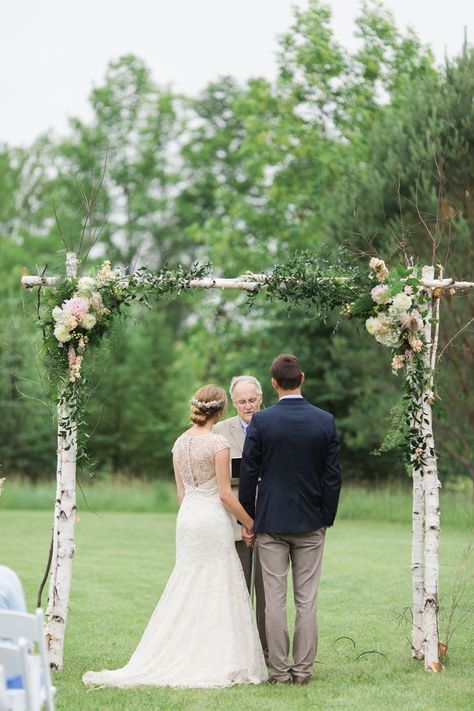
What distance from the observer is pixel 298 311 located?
24.8 metres

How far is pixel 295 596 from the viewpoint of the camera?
7539 millimetres

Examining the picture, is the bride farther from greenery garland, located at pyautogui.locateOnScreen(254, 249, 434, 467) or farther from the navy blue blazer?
greenery garland, located at pyautogui.locateOnScreen(254, 249, 434, 467)

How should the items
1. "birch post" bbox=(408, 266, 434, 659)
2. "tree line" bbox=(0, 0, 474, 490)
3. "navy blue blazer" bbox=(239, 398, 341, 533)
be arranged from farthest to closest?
"tree line" bbox=(0, 0, 474, 490) → "birch post" bbox=(408, 266, 434, 659) → "navy blue blazer" bbox=(239, 398, 341, 533)

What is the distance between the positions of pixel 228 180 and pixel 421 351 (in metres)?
29.2

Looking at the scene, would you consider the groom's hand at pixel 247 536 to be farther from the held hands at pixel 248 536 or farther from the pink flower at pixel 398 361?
the pink flower at pixel 398 361

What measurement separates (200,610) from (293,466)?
1.14 metres

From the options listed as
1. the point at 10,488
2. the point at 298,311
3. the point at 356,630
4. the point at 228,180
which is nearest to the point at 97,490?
the point at 10,488

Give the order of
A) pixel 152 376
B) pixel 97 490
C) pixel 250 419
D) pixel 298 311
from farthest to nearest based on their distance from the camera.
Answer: pixel 152 376 < pixel 97 490 < pixel 298 311 < pixel 250 419

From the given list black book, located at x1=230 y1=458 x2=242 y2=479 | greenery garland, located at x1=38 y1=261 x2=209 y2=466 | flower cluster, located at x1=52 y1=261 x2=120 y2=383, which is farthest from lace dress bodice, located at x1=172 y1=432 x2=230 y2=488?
flower cluster, located at x1=52 y1=261 x2=120 y2=383

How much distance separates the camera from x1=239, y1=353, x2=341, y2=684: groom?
7.46 meters

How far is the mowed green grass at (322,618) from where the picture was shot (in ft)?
23.1

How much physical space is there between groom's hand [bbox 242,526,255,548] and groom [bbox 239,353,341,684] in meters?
0.20

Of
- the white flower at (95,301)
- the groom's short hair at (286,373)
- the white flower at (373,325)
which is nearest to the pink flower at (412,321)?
the white flower at (373,325)

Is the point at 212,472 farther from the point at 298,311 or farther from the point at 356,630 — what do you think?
the point at 298,311
